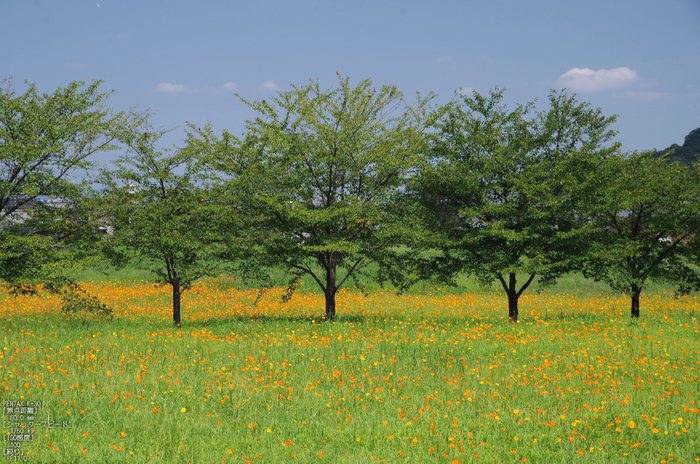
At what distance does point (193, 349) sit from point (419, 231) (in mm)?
7145

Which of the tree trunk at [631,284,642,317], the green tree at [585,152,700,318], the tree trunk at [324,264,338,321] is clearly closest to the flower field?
the tree trunk at [324,264,338,321]


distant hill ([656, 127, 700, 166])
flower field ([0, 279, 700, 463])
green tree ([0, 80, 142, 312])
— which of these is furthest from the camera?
distant hill ([656, 127, 700, 166])

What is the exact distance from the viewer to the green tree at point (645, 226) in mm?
14977

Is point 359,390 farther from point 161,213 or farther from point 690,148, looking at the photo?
point 690,148

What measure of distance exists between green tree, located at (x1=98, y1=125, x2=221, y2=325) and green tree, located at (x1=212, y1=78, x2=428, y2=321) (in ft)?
3.76

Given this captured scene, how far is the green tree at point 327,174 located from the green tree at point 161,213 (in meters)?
1.15

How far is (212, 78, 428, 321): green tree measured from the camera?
13.9 metres

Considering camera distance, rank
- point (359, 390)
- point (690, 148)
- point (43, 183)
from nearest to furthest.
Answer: point (359, 390) < point (43, 183) < point (690, 148)

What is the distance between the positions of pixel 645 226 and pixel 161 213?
15.3 meters

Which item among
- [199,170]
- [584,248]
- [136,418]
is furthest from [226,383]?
[584,248]

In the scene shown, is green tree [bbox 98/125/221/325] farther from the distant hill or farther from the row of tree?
the distant hill

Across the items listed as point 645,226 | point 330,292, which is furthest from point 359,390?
point 645,226

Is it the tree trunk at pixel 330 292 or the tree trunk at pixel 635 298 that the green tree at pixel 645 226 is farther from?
the tree trunk at pixel 330 292

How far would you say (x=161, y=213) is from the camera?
14070mm
